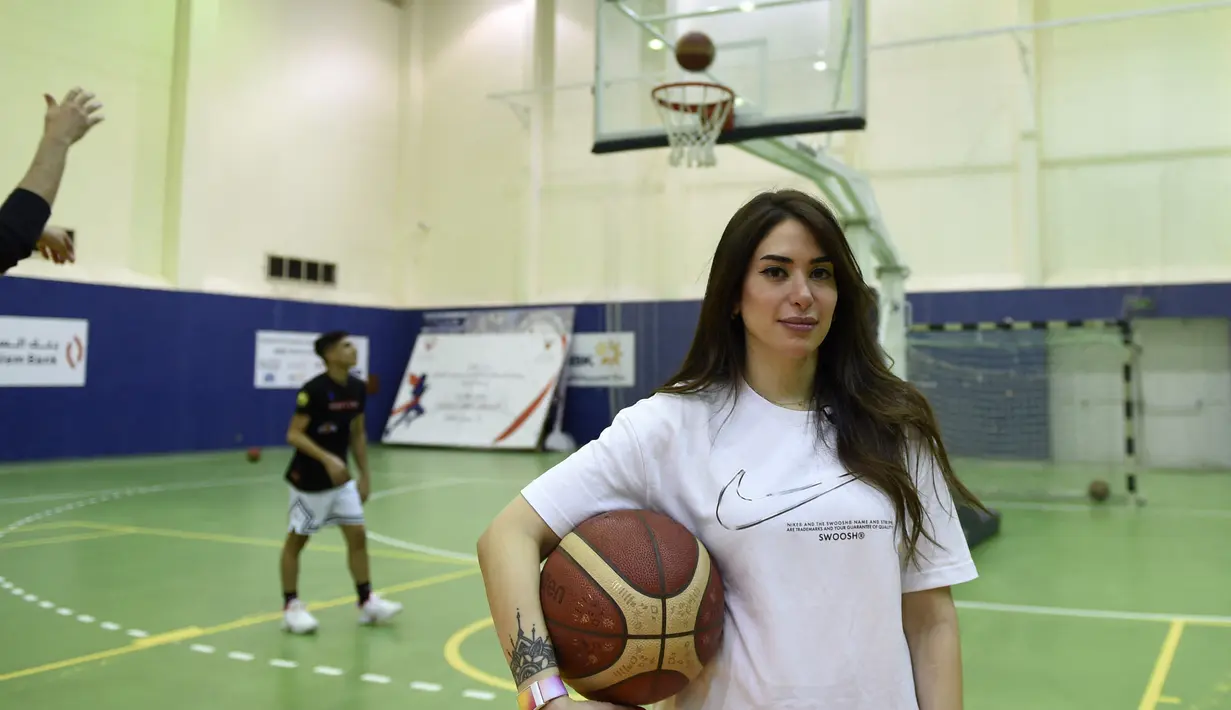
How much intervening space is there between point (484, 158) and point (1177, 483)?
14507mm

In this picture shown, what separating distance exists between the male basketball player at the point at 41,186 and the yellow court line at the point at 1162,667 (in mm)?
4806

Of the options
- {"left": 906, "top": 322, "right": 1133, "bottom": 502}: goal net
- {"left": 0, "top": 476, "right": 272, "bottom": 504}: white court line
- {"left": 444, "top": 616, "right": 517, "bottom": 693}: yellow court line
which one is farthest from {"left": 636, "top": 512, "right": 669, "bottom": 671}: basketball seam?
{"left": 906, "top": 322, "right": 1133, "bottom": 502}: goal net

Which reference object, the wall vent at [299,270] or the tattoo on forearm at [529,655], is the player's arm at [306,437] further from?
the wall vent at [299,270]

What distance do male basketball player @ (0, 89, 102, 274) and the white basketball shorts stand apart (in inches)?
108

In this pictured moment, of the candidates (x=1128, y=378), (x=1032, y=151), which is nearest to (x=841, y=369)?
(x=1128, y=378)

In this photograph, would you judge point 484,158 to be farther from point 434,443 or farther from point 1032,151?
point 1032,151

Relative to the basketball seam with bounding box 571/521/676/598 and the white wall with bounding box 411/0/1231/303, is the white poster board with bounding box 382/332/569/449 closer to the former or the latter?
the white wall with bounding box 411/0/1231/303

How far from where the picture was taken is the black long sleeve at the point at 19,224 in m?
2.96

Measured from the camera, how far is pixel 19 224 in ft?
9.79

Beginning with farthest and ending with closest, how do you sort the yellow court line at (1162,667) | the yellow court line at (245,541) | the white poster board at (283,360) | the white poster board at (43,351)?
the white poster board at (283,360) → the white poster board at (43,351) → the yellow court line at (245,541) → the yellow court line at (1162,667)

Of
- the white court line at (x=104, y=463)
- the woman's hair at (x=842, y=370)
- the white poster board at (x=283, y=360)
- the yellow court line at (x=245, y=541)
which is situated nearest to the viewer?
the woman's hair at (x=842, y=370)

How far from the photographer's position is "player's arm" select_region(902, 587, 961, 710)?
1.68 meters

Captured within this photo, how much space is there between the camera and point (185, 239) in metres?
16.6

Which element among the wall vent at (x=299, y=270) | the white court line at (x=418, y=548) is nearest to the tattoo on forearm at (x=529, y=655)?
the white court line at (x=418, y=548)
